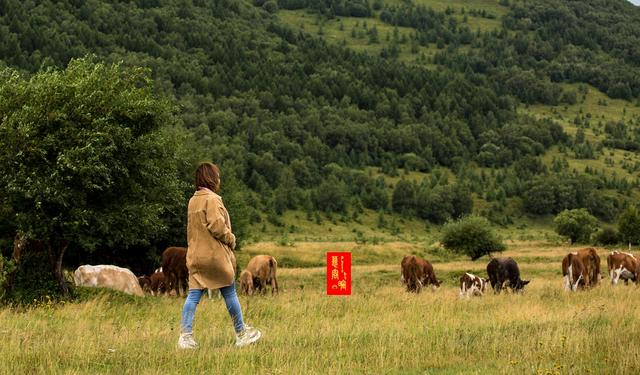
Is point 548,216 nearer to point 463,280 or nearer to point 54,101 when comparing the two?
point 463,280

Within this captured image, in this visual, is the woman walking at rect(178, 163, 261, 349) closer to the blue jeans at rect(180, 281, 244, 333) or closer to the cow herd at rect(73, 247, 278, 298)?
the blue jeans at rect(180, 281, 244, 333)

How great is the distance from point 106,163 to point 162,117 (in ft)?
10.4

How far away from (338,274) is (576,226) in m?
78.7

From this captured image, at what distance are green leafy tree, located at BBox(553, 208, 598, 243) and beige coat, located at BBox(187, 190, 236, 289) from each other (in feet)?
296

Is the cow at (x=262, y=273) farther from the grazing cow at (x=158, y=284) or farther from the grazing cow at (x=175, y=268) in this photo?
the grazing cow at (x=158, y=284)

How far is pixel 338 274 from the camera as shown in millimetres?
22938

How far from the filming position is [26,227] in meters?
21.1

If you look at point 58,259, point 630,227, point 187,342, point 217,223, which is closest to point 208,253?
point 217,223

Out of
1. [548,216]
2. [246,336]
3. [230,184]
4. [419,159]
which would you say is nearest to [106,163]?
[246,336]

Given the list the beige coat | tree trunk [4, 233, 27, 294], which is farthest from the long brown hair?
tree trunk [4, 233, 27, 294]

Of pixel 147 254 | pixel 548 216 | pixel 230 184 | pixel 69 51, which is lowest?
pixel 548 216

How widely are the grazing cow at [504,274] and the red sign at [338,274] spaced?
7.70m

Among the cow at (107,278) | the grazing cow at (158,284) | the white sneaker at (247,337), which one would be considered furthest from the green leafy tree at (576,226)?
the white sneaker at (247,337)

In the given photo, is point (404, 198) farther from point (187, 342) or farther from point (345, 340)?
point (187, 342)
